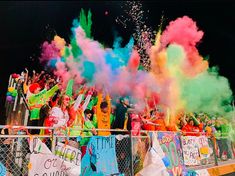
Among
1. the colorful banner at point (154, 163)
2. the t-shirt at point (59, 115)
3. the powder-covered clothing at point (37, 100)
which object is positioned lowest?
the colorful banner at point (154, 163)

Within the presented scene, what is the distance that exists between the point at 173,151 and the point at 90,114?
9.02ft

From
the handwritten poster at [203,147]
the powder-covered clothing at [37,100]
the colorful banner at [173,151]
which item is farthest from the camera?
the handwritten poster at [203,147]

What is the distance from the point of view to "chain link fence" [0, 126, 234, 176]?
3.89 meters

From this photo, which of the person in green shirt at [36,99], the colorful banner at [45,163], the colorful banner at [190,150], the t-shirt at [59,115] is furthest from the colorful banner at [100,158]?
the colorful banner at [190,150]

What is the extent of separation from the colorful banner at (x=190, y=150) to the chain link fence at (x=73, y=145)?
0.51ft

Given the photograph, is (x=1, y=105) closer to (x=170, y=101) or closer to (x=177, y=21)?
(x=170, y=101)

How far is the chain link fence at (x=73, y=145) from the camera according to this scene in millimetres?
3891

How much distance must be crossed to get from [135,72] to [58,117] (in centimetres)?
732

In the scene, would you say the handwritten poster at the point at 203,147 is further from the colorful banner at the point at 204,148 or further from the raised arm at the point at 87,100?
the raised arm at the point at 87,100

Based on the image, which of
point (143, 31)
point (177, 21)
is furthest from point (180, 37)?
point (143, 31)

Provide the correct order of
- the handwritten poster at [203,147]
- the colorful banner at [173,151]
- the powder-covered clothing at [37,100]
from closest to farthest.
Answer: the colorful banner at [173,151], the powder-covered clothing at [37,100], the handwritten poster at [203,147]

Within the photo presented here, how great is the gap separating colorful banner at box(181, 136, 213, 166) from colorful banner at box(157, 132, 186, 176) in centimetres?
25

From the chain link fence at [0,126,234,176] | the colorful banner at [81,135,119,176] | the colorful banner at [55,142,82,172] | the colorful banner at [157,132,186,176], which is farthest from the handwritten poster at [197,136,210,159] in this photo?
the colorful banner at [55,142,82,172]

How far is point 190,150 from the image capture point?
707 cm
